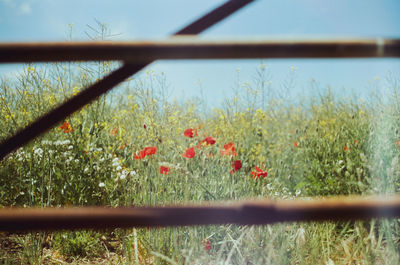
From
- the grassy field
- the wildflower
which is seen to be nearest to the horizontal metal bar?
the grassy field

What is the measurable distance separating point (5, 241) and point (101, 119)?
1.08 meters

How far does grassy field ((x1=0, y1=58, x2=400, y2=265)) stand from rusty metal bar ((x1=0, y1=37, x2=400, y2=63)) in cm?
100

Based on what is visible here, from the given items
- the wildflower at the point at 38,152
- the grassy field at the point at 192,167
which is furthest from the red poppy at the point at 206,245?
the wildflower at the point at 38,152

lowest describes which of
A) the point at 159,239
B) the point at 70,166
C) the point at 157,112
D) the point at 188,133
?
the point at 159,239

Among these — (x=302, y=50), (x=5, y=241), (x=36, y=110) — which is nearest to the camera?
(x=302, y=50)

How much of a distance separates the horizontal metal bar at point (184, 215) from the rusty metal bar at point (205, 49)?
0.23 metres

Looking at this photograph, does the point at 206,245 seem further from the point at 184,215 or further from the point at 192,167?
the point at 184,215

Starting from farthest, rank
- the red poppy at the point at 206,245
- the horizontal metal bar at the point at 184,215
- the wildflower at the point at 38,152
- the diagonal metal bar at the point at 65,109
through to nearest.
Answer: the wildflower at the point at 38,152
the red poppy at the point at 206,245
the diagonal metal bar at the point at 65,109
the horizontal metal bar at the point at 184,215

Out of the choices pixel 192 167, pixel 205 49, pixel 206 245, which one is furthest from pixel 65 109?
pixel 192 167

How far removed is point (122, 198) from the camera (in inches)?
89.2

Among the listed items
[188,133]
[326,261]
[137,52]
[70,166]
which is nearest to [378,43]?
[137,52]

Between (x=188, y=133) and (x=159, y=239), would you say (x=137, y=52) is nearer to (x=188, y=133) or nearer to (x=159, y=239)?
(x=159, y=239)

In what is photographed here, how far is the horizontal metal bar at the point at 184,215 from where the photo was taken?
1.56ft

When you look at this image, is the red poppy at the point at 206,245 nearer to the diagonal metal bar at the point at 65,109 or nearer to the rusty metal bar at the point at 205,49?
the diagonal metal bar at the point at 65,109
